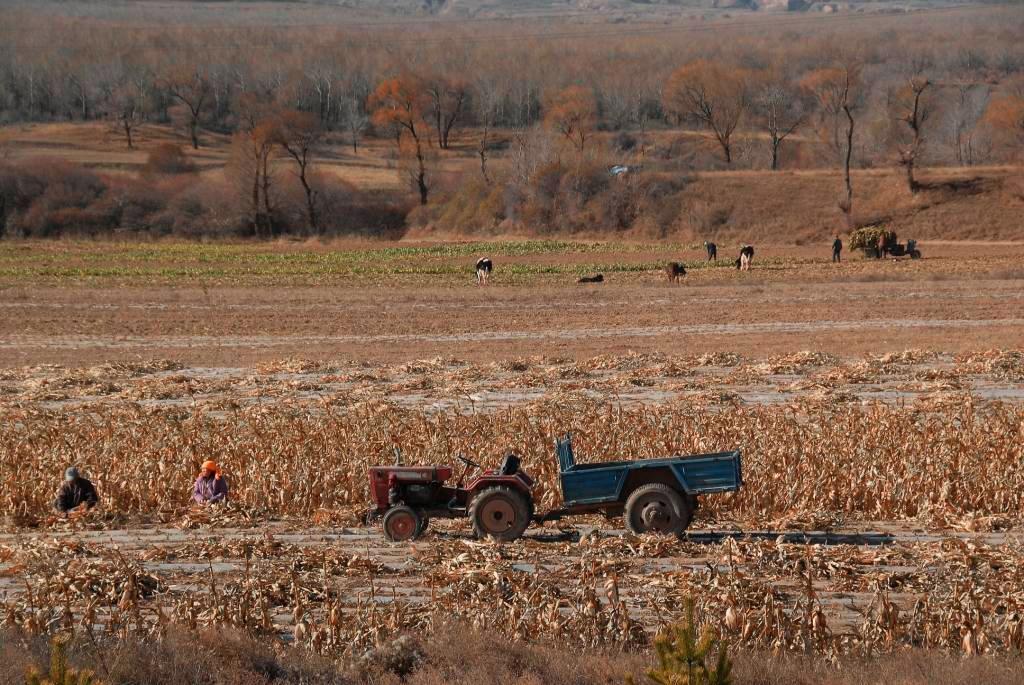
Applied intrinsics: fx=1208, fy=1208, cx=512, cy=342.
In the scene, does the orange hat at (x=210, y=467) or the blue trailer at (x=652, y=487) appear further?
the orange hat at (x=210, y=467)

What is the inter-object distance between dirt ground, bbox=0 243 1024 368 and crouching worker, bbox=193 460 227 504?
1267cm

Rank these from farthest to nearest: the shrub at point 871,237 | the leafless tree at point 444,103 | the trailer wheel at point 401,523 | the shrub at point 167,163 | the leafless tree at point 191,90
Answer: the leafless tree at point 191,90
the leafless tree at point 444,103
the shrub at point 167,163
the shrub at point 871,237
the trailer wheel at point 401,523

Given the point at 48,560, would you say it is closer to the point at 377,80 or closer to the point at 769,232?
the point at 769,232

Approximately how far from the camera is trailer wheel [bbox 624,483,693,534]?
11.8 metres

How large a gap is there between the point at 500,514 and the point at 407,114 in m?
85.0

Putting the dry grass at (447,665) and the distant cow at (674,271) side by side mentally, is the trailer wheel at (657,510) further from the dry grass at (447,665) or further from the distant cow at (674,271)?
the distant cow at (674,271)

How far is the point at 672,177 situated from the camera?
74250mm

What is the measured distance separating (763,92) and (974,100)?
61.5ft

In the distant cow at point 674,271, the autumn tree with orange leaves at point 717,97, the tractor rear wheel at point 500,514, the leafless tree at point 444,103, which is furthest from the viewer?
the leafless tree at point 444,103

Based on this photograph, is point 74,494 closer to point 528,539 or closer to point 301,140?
point 528,539

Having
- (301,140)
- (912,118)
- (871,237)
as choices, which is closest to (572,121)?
(301,140)

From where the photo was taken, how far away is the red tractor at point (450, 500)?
11938 mm

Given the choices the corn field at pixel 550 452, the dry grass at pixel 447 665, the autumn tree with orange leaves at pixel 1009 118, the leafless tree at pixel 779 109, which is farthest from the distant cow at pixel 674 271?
the leafless tree at pixel 779 109

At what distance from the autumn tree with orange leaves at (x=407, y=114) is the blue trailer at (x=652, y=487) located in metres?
75.4
